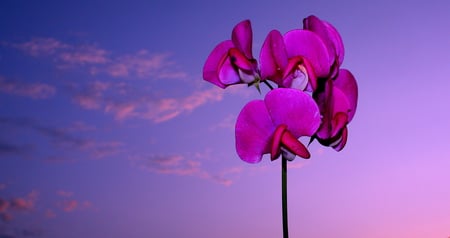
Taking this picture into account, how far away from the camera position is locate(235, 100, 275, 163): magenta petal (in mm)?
2439

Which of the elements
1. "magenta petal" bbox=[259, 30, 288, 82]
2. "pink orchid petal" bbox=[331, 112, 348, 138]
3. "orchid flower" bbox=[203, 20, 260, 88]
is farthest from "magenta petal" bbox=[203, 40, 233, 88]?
"pink orchid petal" bbox=[331, 112, 348, 138]

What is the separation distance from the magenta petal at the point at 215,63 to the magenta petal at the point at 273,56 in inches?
12.1

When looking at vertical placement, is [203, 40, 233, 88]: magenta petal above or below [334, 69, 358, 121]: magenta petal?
above

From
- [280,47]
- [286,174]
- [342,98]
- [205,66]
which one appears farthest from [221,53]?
[286,174]

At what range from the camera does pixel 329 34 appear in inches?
101

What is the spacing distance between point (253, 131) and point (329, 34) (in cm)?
52

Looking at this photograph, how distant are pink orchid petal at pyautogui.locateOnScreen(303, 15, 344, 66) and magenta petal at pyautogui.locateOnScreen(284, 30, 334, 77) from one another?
0.15ft

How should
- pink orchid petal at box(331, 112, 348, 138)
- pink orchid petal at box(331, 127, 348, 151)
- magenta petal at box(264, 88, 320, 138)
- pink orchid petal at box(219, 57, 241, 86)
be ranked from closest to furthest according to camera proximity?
magenta petal at box(264, 88, 320, 138) → pink orchid petal at box(331, 112, 348, 138) → pink orchid petal at box(331, 127, 348, 151) → pink orchid petal at box(219, 57, 241, 86)

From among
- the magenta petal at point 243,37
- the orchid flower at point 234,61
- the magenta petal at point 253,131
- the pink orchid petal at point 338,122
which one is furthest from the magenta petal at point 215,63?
the pink orchid petal at point 338,122

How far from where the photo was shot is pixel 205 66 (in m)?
2.89

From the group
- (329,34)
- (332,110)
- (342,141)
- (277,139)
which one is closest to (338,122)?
(332,110)

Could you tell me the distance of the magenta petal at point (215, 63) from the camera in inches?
111

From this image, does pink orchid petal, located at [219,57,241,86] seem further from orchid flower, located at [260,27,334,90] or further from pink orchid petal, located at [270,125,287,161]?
pink orchid petal, located at [270,125,287,161]

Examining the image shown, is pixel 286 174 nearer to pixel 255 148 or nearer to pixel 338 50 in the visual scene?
pixel 255 148
